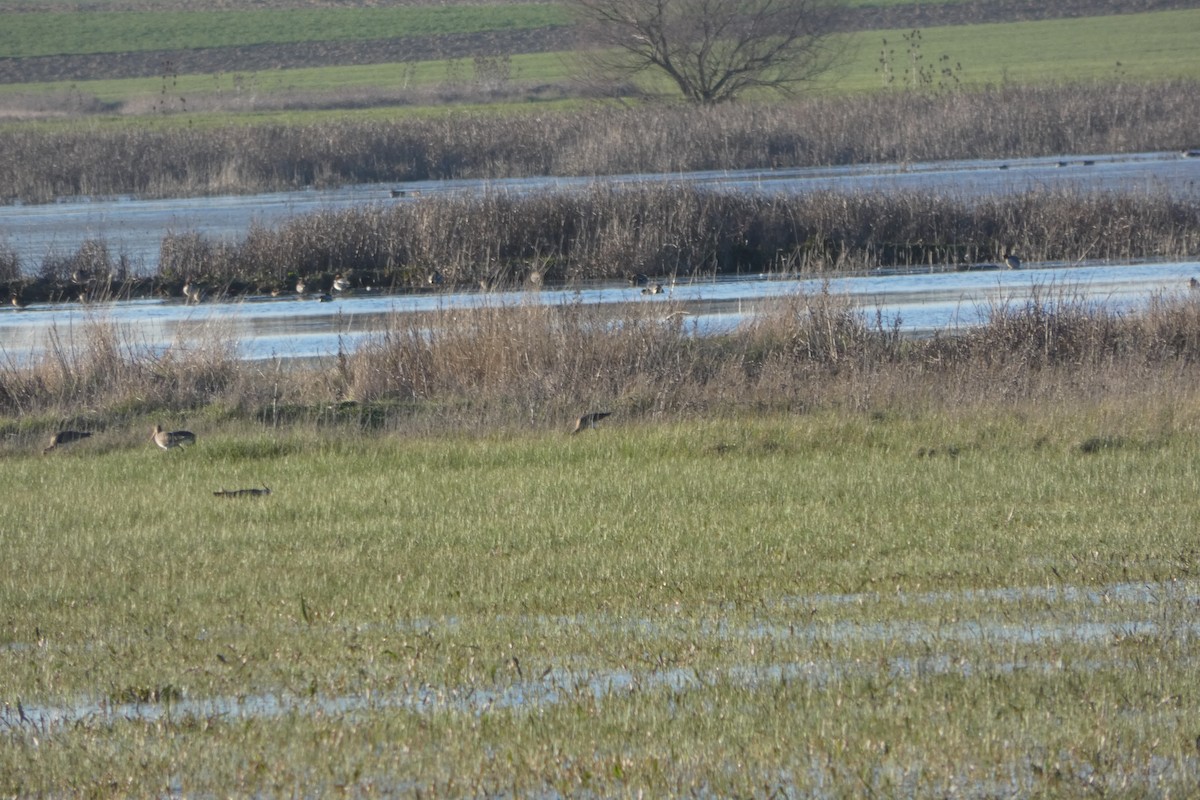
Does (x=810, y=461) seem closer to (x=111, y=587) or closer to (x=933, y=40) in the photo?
(x=111, y=587)

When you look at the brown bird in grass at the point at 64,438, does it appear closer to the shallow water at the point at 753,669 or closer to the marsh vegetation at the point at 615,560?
the marsh vegetation at the point at 615,560

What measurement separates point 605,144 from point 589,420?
2603 centimetres

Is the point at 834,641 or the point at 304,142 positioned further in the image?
the point at 304,142

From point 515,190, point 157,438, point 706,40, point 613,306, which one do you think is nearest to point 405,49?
point 706,40

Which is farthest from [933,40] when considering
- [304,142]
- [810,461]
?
[810,461]

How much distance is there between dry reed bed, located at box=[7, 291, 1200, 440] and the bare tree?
3266 cm

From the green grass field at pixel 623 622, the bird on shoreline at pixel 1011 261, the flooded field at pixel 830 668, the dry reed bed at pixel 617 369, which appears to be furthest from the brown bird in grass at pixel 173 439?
the bird on shoreline at pixel 1011 261

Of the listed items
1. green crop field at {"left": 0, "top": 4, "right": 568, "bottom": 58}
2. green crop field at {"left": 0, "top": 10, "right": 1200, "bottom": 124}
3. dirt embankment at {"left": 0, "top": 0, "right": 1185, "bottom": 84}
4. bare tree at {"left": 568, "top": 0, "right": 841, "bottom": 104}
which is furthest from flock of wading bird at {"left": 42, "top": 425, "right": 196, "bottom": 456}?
green crop field at {"left": 0, "top": 4, "right": 568, "bottom": 58}

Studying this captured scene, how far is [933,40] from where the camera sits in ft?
257

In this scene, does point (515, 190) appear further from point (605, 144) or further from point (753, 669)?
point (753, 669)

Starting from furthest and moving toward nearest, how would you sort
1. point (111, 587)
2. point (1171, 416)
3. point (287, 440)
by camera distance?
point (287, 440) < point (1171, 416) < point (111, 587)

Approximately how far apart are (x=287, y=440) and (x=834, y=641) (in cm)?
839

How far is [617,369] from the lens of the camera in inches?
631

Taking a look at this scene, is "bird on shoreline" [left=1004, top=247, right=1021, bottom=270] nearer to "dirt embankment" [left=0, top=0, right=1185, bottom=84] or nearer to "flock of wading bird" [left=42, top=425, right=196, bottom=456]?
"flock of wading bird" [left=42, top=425, right=196, bottom=456]
